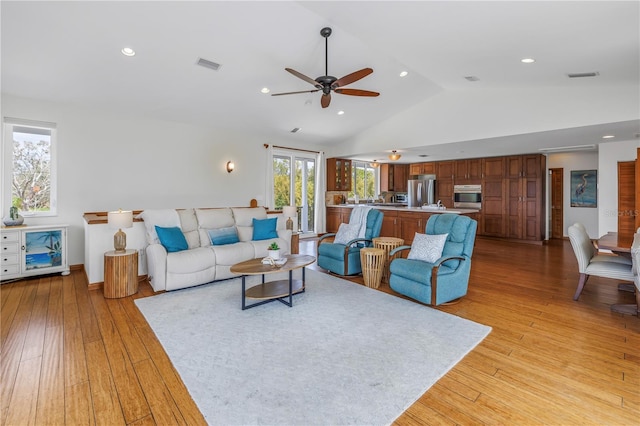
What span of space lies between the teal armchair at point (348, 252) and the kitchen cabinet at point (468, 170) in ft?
17.6

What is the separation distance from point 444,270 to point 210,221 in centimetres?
360

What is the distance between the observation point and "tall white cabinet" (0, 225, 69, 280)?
4.21 metres

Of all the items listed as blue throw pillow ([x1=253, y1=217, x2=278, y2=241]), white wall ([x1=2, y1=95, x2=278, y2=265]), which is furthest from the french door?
blue throw pillow ([x1=253, y1=217, x2=278, y2=241])

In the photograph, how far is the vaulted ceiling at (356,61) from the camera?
10.0ft

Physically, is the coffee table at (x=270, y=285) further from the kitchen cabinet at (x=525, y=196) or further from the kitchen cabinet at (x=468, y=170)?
the kitchen cabinet at (x=468, y=170)

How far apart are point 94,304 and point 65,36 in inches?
123

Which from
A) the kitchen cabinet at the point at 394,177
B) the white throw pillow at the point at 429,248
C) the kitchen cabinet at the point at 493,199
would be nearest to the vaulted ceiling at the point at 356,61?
the kitchen cabinet at the point at 493,199

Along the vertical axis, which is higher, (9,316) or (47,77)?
(47,77)

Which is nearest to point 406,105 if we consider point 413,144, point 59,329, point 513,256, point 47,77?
point 413,144

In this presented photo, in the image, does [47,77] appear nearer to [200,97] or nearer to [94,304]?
[200,97]

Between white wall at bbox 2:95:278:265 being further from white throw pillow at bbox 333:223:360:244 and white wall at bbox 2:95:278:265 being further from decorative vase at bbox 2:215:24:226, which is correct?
white throw pillow at bbox 333:223:360:244

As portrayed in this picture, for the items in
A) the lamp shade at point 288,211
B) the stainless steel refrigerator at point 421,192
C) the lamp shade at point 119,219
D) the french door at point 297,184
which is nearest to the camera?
the lamp shade at point 119,219

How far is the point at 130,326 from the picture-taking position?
2.98m

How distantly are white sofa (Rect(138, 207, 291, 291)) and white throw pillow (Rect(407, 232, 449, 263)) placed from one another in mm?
2362
